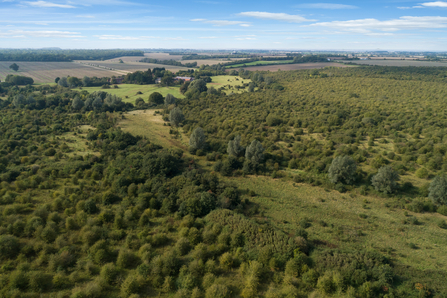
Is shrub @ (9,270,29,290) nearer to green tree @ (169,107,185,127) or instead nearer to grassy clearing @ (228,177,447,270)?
grassy clearing @ (228,177,447,270)

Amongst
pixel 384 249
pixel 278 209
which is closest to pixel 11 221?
pixel 278 209

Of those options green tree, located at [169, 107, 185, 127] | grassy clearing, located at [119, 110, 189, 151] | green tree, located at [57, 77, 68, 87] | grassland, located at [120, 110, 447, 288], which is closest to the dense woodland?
green tree, located at [169, 107, 185, 127]

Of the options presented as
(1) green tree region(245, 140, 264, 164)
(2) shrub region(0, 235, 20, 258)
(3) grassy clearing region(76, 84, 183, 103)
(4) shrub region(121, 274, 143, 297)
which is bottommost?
(4) shrub region(121, 274, 143, 297)

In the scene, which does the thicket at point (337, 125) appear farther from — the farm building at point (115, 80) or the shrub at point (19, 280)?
the farm building at point (115, 80)

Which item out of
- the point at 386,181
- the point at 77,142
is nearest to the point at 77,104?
the point at 77,142

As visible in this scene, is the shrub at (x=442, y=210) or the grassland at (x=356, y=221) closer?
the grassland at (x=356, y=221)

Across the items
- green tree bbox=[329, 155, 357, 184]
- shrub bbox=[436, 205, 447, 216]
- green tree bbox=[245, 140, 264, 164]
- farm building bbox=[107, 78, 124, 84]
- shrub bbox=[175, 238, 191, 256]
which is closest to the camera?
shrub bbox=[175, 238, 191, 256]

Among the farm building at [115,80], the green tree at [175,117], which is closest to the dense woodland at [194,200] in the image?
the green tree at [175,117]
